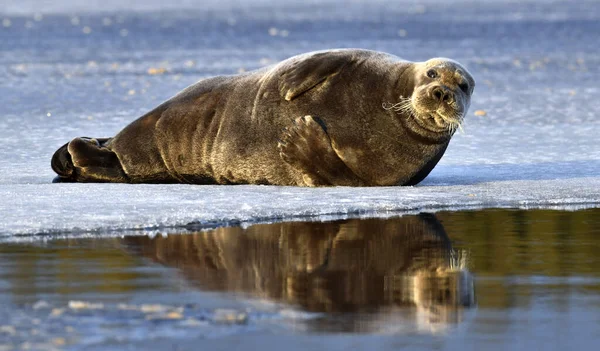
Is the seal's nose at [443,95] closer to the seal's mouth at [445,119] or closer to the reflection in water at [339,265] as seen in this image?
the seal's mouth at [445,119]

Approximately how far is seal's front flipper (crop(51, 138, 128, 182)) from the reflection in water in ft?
7.26

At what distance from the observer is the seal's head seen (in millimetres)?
7664

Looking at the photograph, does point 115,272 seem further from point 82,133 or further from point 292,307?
point 82,133

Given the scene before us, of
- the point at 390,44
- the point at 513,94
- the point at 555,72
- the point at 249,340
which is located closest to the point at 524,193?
the point at 249,340

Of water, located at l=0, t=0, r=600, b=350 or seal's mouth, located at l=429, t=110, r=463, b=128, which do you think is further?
seal's mouth, located at l=429, t=110, r=463, b=128

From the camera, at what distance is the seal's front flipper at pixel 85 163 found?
8.20 metres

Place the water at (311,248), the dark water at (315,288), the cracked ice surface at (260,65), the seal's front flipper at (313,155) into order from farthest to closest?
the seal's front flipper at (313,155)
the cracked ice surface at (260,65)
the water at (311,248)
the dark water at (315,288)

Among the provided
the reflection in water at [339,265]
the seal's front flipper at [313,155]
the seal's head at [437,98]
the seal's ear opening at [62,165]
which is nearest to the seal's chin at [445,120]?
the seal's head at [437,98]

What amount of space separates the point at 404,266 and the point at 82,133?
5.69 m

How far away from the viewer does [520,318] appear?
4.26m

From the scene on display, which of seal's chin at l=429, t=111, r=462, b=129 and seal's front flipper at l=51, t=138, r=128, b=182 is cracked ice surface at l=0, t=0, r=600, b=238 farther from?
seal's chin at l=429, t=111, r=462, b=129

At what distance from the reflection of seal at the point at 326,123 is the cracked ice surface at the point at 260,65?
9.8 inches

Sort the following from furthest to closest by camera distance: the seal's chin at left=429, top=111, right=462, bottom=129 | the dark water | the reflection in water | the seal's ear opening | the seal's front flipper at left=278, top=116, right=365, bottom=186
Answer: the seal's ear opening → the seal's front flipper at left=278, top=116, right=365, bottom=186 → the seal's chin at left=429, top=111, right=462, bottom=129 → the reflection in water → the dark water

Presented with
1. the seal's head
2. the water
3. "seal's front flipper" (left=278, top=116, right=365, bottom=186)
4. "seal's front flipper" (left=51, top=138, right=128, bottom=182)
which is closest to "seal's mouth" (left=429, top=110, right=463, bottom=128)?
the seal's head
